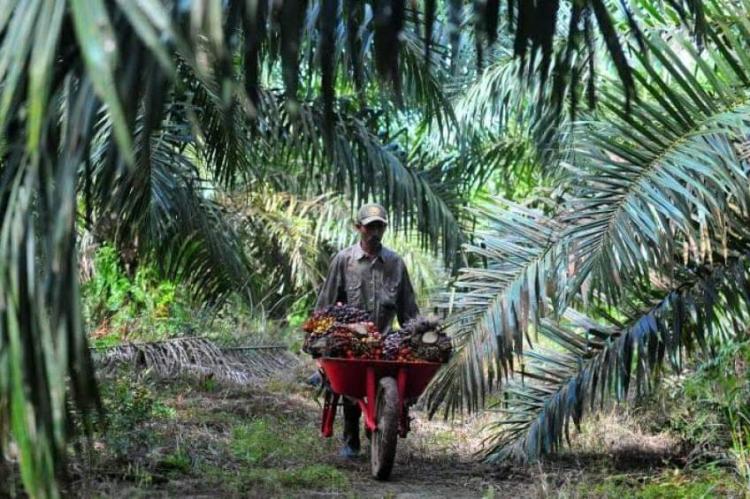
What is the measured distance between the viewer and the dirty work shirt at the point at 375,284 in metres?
8.95

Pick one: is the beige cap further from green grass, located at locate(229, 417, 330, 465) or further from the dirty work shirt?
green grass, located at locate(229, 417, 330, 465)

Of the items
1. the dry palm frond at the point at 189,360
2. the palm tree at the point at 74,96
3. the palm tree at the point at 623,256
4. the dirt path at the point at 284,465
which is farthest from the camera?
the dry palm frond at the point at 189,360

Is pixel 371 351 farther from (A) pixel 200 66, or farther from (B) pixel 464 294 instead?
(A) pixel 200 66

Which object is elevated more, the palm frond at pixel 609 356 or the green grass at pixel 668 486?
the palm frond at pixel 609 356

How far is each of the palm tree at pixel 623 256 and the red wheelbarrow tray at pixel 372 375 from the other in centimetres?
27

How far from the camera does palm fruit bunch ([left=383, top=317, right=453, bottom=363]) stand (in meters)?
8.01

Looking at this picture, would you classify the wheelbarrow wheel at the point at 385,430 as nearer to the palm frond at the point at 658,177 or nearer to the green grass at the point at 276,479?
the green grass at the point at 276,479

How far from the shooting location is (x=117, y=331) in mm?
13461

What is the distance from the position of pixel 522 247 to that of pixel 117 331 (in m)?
6.59

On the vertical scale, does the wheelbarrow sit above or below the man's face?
below

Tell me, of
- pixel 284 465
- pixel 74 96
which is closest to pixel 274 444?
pixel 284 465

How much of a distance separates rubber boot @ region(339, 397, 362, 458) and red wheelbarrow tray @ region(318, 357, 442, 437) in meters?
0.71

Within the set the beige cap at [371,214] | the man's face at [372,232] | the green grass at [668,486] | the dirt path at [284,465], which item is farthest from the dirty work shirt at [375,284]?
the green grass at [668,486]

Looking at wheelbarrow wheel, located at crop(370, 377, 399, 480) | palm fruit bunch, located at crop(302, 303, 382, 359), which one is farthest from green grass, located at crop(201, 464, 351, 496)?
palm fruit bunch, located at crop(302, 303, 382, 359)
